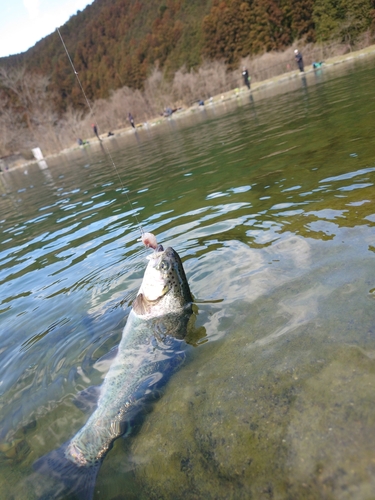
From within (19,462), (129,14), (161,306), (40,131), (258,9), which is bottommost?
(19,462)

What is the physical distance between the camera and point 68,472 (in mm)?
2867

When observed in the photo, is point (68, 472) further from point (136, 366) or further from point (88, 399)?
point (136, 366)

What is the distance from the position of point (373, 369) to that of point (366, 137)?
267 inches

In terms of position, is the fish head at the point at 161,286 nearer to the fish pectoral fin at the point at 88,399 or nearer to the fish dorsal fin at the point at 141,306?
the fish dorsal fin at the point at 141,306

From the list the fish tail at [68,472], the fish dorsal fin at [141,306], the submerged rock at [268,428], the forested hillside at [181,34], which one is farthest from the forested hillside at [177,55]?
the fish tail at [68,472]

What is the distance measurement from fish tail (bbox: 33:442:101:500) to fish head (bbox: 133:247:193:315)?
4.95ft

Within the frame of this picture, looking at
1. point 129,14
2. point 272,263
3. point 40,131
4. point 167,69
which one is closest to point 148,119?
point 40,131

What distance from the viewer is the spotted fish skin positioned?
2.93 metres

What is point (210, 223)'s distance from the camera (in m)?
6.76

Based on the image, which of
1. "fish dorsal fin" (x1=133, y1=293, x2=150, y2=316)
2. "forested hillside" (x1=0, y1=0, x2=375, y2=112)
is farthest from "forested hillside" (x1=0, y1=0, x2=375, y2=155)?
"fish dorsal fin" (x1=133, y1=293, x2=150, y2=316)

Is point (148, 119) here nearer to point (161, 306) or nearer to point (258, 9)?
point (258, 9)

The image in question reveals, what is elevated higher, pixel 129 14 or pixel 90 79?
pixel 129 14

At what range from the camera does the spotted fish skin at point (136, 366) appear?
2.93 meters

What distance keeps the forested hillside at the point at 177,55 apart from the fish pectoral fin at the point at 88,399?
4706 cm
